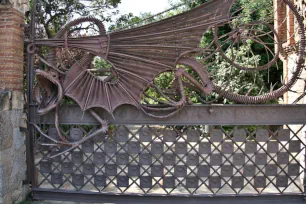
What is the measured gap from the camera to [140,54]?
3.75 meters

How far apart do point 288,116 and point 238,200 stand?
4.40ft

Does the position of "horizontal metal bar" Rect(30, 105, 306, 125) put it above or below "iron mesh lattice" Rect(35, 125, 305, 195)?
above

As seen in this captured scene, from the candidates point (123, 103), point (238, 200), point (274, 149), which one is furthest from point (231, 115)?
point (123, 103)

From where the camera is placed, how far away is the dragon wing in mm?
3699

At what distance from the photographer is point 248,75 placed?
426 inches

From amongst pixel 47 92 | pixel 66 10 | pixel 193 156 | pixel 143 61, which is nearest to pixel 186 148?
pixel 193 156

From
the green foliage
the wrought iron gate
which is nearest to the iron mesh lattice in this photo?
the wrought iron gate

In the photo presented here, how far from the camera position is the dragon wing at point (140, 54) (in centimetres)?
370

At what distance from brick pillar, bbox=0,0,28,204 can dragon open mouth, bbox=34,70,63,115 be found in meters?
0.31

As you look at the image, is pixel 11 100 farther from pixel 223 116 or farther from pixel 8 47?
pixel 223 116

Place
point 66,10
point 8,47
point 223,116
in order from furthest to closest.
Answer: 1. point 66,10
2. point 223,116
3. point 8,47

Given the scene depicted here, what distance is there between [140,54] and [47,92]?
139 cm

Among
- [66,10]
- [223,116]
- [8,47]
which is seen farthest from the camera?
[66,10]

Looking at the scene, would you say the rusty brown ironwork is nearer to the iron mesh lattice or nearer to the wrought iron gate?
the wrought iron gate
